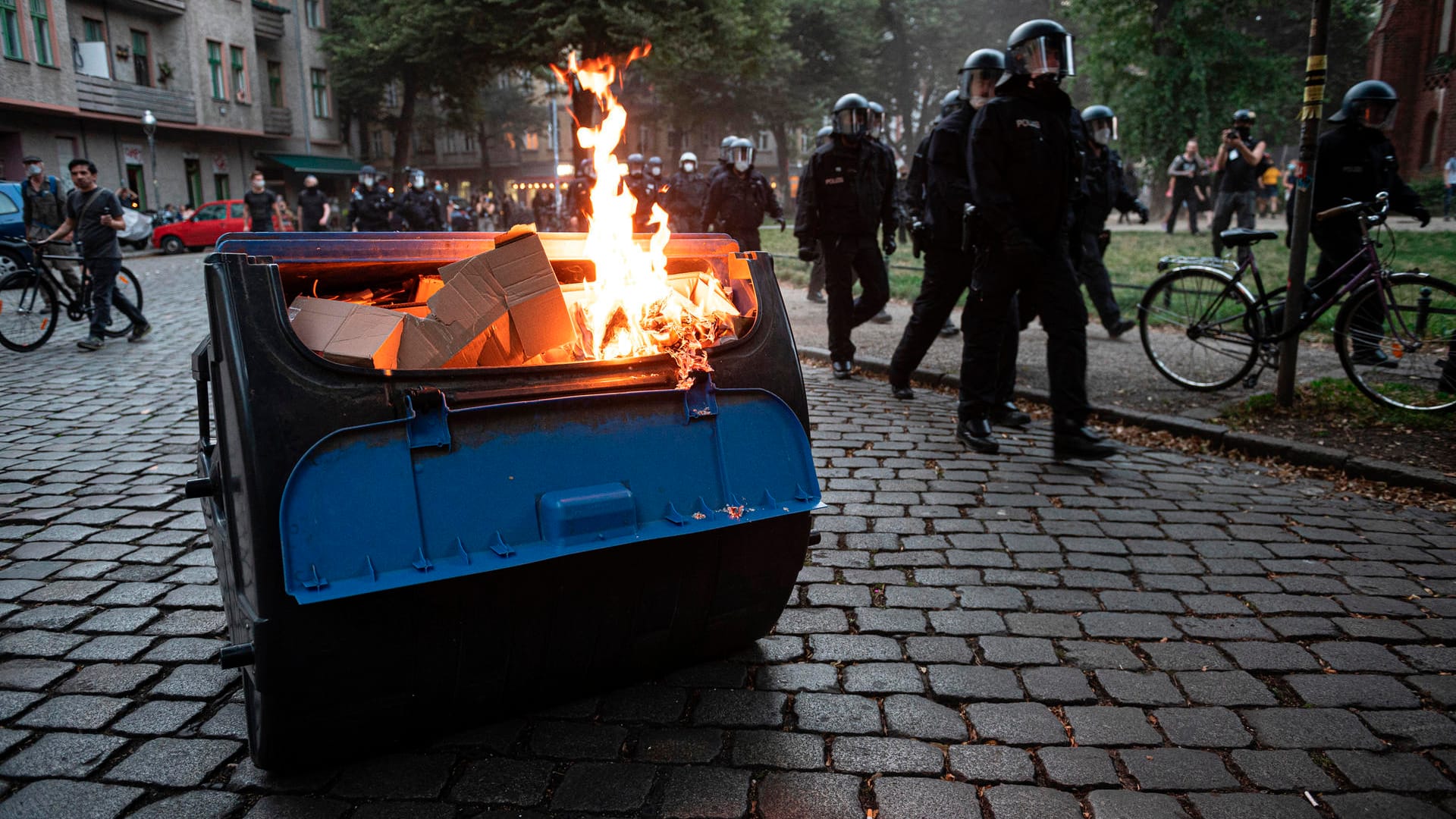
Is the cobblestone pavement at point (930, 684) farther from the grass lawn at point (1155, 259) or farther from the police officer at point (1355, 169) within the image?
the grass lawn at point (1155, 259)

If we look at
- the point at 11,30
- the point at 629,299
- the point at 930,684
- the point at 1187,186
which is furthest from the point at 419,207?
the point at 11,30

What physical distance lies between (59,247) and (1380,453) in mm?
15149

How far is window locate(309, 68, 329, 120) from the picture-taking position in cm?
5050

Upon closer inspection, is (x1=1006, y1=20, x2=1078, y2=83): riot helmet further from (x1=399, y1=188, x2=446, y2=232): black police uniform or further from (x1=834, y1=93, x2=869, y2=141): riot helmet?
(x1=399, y1=188, x2=446, y2=232): black police uniform

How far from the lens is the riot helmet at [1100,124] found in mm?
9273

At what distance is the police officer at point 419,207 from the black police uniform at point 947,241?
1203 cm

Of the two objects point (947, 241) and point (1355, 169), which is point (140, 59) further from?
point (1355, 169)

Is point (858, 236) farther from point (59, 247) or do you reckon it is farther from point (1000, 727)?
point (59, 247)

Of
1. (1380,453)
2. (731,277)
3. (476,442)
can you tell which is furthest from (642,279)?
(1380,453)

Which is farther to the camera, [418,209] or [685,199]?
[685,199]

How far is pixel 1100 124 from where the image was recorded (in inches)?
369

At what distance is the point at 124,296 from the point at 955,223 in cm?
948

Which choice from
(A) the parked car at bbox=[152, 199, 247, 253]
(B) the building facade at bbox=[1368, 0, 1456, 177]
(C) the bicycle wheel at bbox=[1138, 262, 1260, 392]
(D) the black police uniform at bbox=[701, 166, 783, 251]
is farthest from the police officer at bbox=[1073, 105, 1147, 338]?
(A) the parked car at bbox=[152, 199, 247, 253]

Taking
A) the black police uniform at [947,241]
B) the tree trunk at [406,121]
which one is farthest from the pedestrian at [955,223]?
the tree trunk at [406,121]
